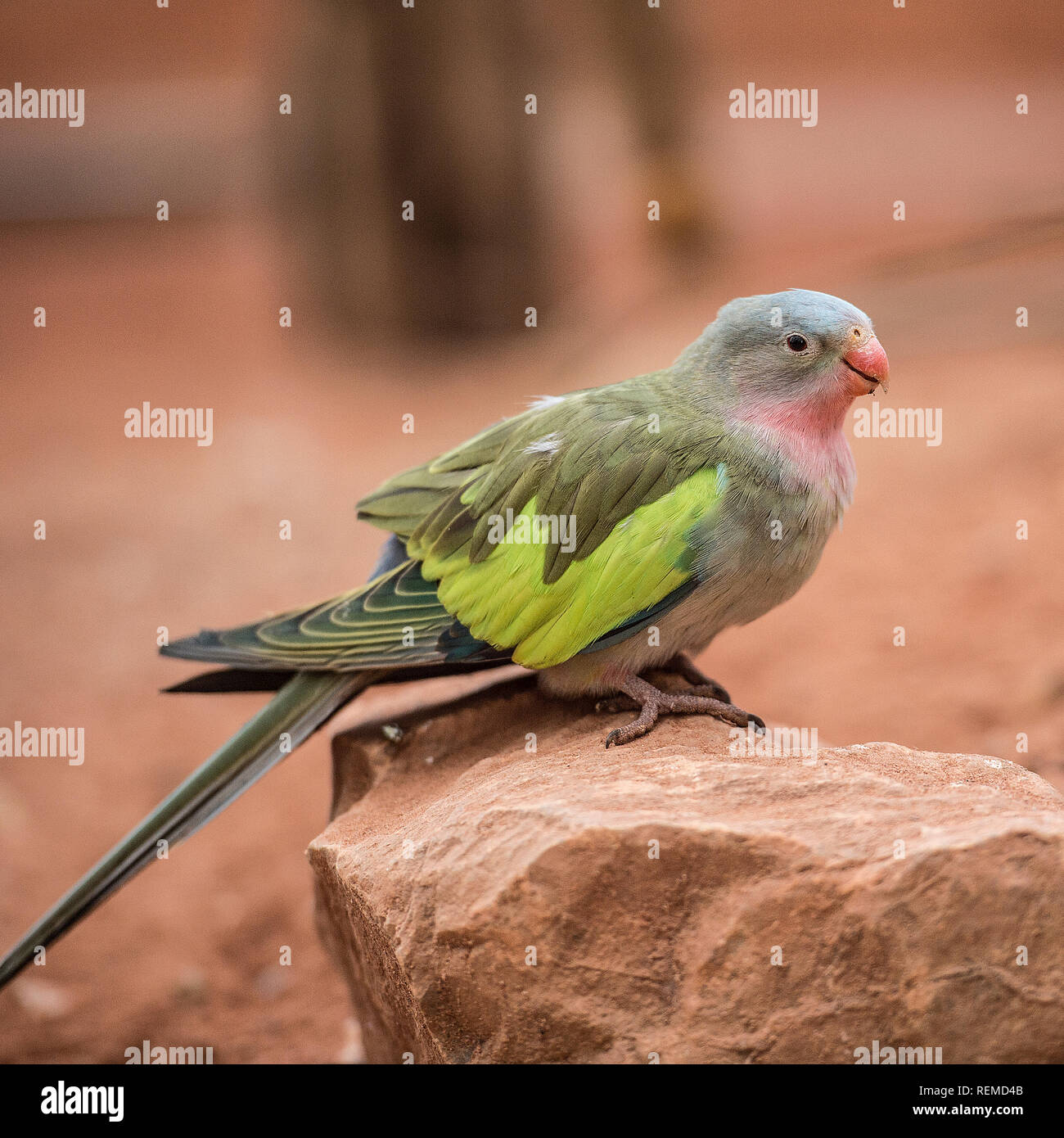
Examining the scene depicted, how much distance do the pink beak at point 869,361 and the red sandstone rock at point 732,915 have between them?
51.7 inches

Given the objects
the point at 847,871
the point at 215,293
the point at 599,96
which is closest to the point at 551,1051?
the point at 847,871

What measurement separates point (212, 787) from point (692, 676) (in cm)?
183

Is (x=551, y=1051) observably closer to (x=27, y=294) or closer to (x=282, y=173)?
(x=282, y=173)

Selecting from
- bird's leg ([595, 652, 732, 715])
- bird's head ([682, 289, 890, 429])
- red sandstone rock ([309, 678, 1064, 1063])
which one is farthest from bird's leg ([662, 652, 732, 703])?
bird's head ([682, 289, 890, 429])

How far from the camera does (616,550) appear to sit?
385 centimetres

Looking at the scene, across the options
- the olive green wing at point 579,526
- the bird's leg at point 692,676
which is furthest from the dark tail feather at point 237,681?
the bird's leg at point 692,676

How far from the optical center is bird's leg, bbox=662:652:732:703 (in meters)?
4.24

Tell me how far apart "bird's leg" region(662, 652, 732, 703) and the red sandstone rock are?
825 mm

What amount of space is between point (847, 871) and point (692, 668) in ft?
5.51

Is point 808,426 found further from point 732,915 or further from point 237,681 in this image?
point 237,681

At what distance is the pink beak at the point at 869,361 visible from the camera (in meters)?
3.82

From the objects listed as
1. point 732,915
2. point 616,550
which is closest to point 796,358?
point 616,550

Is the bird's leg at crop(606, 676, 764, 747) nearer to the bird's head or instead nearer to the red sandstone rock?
the red sandstone rock

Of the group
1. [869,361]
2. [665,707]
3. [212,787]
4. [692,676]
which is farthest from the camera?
[692,676]
